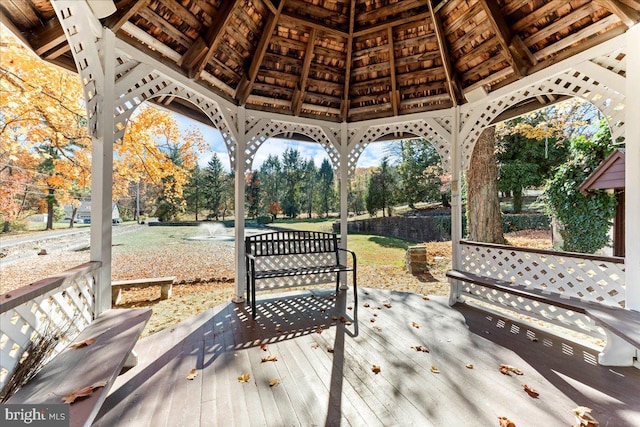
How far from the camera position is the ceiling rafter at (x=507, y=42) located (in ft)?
9.96

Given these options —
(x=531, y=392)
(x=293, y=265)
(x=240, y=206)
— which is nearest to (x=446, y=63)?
(x=240, y=206)

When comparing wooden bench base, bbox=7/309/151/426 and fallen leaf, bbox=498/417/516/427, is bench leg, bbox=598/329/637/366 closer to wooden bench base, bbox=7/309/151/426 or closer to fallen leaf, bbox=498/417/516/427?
fallen leaf, bbox=498/417/516/427

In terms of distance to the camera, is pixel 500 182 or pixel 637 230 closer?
pixel 637 230

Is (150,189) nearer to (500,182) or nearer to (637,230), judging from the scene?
(637,230)

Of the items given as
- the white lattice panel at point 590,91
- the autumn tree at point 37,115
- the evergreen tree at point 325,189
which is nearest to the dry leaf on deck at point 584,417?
the white lattice panel at point 590,91

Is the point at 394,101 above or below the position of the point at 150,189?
above

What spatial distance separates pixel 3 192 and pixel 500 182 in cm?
1778

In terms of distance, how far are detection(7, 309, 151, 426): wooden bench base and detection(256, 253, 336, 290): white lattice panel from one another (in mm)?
2173

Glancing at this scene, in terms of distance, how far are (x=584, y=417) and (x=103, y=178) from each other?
4031 millimetres

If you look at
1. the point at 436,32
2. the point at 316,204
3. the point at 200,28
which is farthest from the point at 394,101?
the point at 316,204

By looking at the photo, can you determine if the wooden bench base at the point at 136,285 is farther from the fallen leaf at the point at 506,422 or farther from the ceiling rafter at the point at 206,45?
the fallen leaf at the point at 506,422

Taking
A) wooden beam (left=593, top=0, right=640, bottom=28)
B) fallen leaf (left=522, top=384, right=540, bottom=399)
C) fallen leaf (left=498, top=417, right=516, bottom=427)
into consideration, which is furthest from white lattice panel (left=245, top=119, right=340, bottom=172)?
fallen leaf (left=498, top=417, right=516, bottom=427)

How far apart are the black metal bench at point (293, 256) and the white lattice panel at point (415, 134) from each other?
1.55 meters

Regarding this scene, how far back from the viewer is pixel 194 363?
97.7 inches
